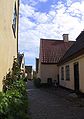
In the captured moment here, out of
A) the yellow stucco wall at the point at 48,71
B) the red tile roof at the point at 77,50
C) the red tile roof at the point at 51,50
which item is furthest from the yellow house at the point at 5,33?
the red tile roof at the point at 51,50

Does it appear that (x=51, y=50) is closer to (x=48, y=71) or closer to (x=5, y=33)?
(x=48, y=71)

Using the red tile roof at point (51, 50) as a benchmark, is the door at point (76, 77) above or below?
below

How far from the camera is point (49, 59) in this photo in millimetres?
33219

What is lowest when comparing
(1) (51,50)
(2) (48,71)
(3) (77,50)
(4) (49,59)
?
(2) (48,71)

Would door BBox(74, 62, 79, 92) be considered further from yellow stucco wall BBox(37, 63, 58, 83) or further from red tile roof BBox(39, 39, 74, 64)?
red tile roof BBox(39, 39, 74, 64)

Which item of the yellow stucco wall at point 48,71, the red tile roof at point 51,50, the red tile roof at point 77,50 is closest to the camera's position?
the red tile roof at point 77,50

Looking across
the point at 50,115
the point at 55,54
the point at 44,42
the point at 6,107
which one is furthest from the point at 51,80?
the point at 6,107

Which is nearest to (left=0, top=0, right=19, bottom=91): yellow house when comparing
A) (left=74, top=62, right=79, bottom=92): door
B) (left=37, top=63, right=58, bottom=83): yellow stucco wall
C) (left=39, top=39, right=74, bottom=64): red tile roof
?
(left=74, top=62, right=79, bottom=92): door

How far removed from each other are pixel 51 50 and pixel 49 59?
8.29ft

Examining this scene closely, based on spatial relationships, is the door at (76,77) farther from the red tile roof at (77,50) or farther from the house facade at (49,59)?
the house facade at (49,59)

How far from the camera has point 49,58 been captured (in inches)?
1314

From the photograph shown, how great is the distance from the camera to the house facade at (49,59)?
3262 centimetres

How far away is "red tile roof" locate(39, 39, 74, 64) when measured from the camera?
33188mm

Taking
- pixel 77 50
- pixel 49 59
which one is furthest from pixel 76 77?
pixel 49 59
